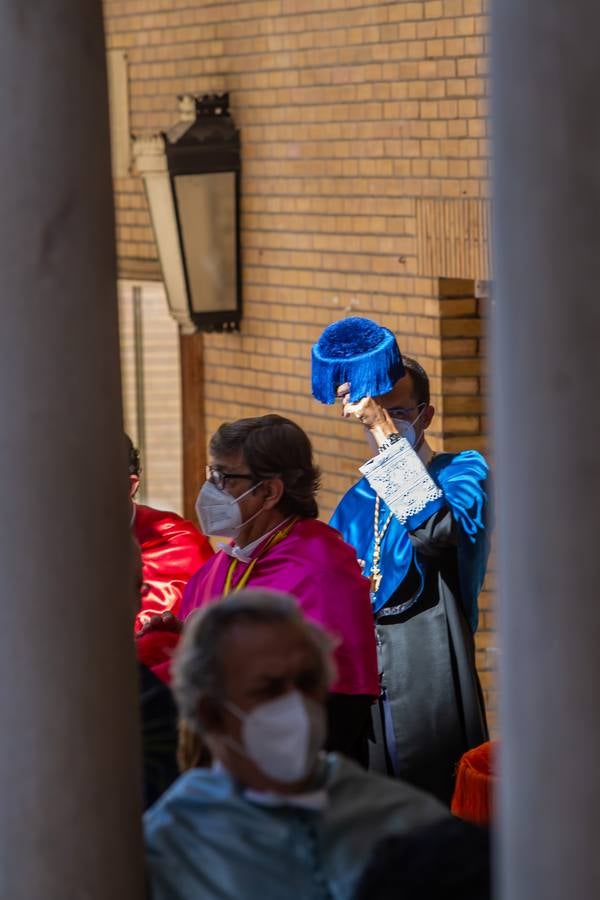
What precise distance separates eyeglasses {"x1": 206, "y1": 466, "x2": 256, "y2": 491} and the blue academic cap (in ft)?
1.88

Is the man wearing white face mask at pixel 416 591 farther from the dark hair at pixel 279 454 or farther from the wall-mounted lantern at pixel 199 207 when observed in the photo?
the wall-mounted lantern at pixel 199 207

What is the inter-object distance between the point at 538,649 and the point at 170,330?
8580mm

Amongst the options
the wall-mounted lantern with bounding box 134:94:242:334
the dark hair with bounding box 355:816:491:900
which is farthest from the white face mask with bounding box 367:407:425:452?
the wall-mounted lantern with bounding box 134:94:242:334

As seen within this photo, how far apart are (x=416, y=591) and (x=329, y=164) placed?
3495 mm

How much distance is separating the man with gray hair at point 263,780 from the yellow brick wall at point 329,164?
435 cm

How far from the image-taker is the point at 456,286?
7926mm

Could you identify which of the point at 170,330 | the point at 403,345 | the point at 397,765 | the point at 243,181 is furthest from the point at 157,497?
the point at 397,765

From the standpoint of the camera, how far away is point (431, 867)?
2932 mm

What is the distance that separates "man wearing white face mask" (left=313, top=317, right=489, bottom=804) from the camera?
17.9 feet

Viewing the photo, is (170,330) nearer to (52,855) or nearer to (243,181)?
(243,181)

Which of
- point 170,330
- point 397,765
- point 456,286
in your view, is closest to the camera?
point 397,765

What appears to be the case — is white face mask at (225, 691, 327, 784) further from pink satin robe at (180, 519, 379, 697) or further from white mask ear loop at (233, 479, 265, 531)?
white mask ear loop at (233, 479, 265, 531)

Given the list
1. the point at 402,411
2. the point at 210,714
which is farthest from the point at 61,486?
the point at 402,411

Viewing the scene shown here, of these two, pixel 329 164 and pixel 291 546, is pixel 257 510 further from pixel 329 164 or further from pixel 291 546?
pixel 329 164
